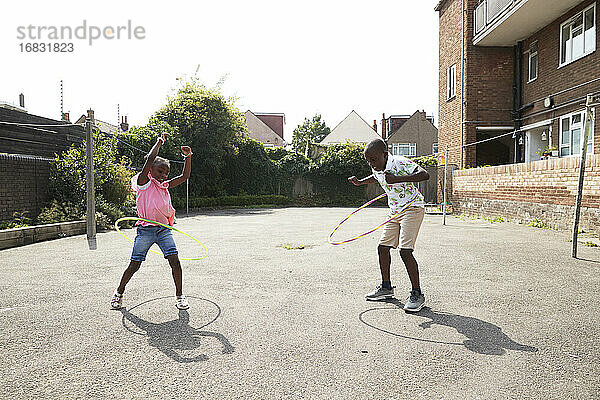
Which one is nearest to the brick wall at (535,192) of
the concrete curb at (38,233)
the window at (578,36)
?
the window at (578,36)

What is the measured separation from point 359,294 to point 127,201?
11.6m

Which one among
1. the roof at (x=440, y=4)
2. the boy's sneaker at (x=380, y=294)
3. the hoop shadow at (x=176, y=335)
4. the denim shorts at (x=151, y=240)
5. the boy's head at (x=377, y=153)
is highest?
the roof at (x=440, y=4)

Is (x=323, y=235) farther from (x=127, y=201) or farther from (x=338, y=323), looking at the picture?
(x=338, y=323)

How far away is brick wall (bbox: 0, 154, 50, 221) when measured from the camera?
1152 cm

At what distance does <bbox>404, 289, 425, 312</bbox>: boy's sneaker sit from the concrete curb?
7928 mm

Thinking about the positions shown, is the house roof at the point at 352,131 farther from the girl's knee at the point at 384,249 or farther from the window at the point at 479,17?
the girl's knee at the point at 384,249

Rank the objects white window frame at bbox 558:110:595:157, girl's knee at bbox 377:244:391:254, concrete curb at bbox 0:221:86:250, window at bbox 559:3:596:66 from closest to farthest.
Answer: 1. girl's knee at bbox 377:244:391:254
2. concrete curb at bbox 0:221:86:250
3. window at bbox 559:3:596:66
4. white window frame at bbox 558:110:595:157

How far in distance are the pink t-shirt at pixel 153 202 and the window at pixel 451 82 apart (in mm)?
19273

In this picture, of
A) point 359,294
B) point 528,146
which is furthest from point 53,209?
point 528,146

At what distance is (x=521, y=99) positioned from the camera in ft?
66.4

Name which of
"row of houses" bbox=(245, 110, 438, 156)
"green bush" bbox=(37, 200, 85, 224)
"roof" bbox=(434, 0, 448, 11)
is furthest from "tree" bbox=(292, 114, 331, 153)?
"green bush" bbox=(37, 200, 85, 224)

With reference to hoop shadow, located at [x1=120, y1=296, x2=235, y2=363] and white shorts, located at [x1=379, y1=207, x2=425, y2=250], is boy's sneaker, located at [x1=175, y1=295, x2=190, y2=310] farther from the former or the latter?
white shorts, located at [x1=379, y1=207, x2=425, y2=250]

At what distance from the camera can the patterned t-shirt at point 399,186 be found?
502 cm

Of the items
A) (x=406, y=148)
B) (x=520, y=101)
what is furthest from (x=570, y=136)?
(x=406, y=148)
